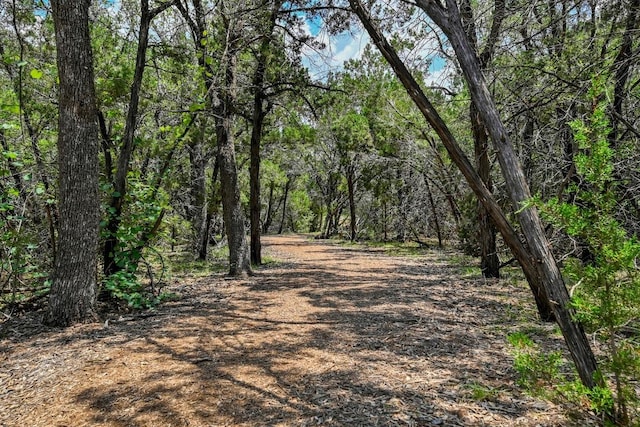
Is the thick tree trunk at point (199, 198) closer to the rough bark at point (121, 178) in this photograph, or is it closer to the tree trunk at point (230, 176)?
the tree trunk at point (230, 176)

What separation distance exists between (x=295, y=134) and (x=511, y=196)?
1079 centimetres

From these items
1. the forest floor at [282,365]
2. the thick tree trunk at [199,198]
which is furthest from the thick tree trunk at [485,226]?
the thick tree trunk at [199,198]

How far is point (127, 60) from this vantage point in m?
7.03

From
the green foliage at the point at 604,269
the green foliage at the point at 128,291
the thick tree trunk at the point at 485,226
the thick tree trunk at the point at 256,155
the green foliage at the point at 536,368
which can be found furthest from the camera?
the thick tree trunk at the point at 256,155

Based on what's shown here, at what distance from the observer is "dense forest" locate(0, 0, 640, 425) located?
2125 millimetres

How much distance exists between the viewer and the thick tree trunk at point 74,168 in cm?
443

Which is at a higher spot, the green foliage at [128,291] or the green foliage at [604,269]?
the green foliage at [604,269]

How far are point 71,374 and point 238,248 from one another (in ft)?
16.2

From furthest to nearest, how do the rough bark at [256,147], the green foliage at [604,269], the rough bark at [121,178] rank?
the rough bark at [256,147]
the rough bark at [121,178]
the green foliage at [604,269]

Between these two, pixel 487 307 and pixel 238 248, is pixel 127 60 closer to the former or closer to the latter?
pixel 238 248

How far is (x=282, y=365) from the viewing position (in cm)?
344

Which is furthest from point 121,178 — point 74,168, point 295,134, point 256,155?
point 295,134

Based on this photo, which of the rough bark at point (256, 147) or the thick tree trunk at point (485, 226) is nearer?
the thick tree trunk at point (485, 226)

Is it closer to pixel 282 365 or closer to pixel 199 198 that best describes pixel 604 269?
pixel 282 365
